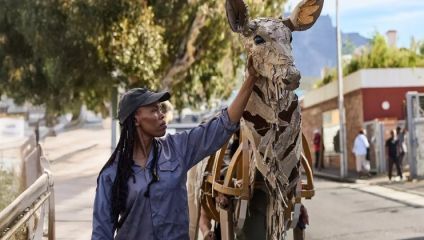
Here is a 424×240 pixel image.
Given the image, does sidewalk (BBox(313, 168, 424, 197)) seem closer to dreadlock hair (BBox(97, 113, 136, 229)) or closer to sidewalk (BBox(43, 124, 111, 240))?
sidewalk (BBox(43, 124, 111, 240))

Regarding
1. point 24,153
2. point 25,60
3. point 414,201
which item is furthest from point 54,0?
point 414,201

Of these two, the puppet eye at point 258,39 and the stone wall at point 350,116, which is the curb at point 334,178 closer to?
the stone wall at point 350,116

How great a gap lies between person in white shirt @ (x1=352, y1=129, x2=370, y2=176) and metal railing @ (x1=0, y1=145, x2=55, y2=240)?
16775 mm

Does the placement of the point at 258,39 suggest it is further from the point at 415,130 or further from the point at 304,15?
the point at 415,130

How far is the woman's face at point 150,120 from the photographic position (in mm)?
3611

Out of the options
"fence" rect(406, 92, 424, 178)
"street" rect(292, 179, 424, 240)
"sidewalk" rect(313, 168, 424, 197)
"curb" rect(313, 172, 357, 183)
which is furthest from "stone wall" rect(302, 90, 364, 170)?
"street" rect(292, 179, 424, 240)

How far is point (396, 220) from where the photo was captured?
12.2 m

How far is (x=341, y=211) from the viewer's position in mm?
13789

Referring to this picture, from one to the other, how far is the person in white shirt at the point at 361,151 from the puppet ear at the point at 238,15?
62.4 ft

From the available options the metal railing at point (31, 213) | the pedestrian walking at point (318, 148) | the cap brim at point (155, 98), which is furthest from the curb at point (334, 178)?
the cap brim at point (155, 98)

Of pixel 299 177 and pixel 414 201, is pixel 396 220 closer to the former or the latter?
pixel 414 201

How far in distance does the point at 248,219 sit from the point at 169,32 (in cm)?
1659

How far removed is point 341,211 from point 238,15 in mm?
10132

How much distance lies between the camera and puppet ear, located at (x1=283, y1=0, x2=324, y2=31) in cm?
429
